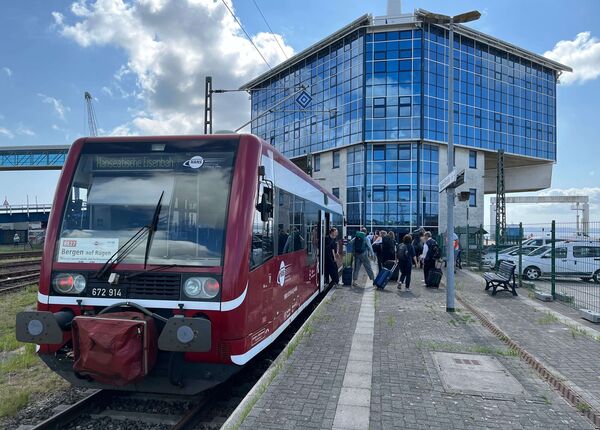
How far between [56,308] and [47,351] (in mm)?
462

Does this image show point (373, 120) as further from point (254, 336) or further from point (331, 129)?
point (254, 336)

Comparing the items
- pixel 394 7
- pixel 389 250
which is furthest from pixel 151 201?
pixel 394 7

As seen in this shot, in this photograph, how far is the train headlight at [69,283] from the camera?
5020 millimetres

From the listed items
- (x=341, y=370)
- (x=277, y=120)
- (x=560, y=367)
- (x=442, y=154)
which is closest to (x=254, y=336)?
(x=341, y=370)

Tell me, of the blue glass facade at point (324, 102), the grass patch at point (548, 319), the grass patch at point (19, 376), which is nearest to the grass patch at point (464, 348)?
the grass patch at point (548, 319)

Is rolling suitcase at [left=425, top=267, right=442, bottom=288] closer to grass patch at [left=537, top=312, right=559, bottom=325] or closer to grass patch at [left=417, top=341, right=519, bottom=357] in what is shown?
grass patch at [left=537, top=312, right=559, bottom=325]

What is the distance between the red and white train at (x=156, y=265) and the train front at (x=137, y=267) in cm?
1

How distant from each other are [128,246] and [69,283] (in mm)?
767

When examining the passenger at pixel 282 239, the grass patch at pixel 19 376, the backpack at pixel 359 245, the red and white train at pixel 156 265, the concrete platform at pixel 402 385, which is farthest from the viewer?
the backpack at pixel 359 245

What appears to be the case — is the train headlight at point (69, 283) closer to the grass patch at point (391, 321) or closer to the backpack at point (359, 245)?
the grass patch at point (391, 321)

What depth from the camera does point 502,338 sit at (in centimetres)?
745

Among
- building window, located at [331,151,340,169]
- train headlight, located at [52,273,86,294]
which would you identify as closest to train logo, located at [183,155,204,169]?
train headlight, located at [52,273,86,294]

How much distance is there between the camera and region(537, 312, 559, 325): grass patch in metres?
8.66

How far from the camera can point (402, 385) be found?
5.14m
